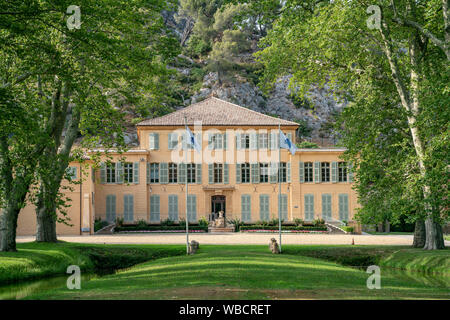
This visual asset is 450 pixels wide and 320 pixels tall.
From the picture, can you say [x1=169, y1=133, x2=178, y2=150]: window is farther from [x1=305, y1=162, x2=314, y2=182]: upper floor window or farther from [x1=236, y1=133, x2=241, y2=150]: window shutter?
[x1=305, y1=162, x2=314, y2=182]: upper floor window

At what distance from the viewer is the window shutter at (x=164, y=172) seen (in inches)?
1570

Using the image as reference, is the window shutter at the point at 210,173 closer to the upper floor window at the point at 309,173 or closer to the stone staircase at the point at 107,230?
the upper floor window at the point at 309,173

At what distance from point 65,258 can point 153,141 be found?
867 inches

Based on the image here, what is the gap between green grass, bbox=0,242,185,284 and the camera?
15661 millimetres

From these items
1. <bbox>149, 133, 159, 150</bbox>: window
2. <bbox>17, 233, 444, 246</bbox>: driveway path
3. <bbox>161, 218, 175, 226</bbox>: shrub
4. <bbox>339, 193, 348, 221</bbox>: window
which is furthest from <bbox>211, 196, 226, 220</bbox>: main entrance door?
<bbox>17, 233, 444, 246</bbox>: driveway path

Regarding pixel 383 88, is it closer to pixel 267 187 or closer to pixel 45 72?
pixel 45 72

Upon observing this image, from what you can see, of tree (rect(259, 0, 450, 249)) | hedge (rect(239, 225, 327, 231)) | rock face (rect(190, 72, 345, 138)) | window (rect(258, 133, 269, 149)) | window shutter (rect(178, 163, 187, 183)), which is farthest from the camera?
rock face (rect(190, 72, 345, 138))

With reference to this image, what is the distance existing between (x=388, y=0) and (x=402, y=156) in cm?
564

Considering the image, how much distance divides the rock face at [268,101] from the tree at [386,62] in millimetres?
46036

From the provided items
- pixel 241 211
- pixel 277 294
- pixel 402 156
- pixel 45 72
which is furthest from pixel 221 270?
pixel 241 211

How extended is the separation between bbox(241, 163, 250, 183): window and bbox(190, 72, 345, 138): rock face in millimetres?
27894

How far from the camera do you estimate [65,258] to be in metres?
18.6

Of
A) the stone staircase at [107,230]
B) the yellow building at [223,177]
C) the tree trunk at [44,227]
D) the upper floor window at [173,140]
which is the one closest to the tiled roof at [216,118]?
the yellow building at [223,177]

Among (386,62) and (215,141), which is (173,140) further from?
(386,62)
